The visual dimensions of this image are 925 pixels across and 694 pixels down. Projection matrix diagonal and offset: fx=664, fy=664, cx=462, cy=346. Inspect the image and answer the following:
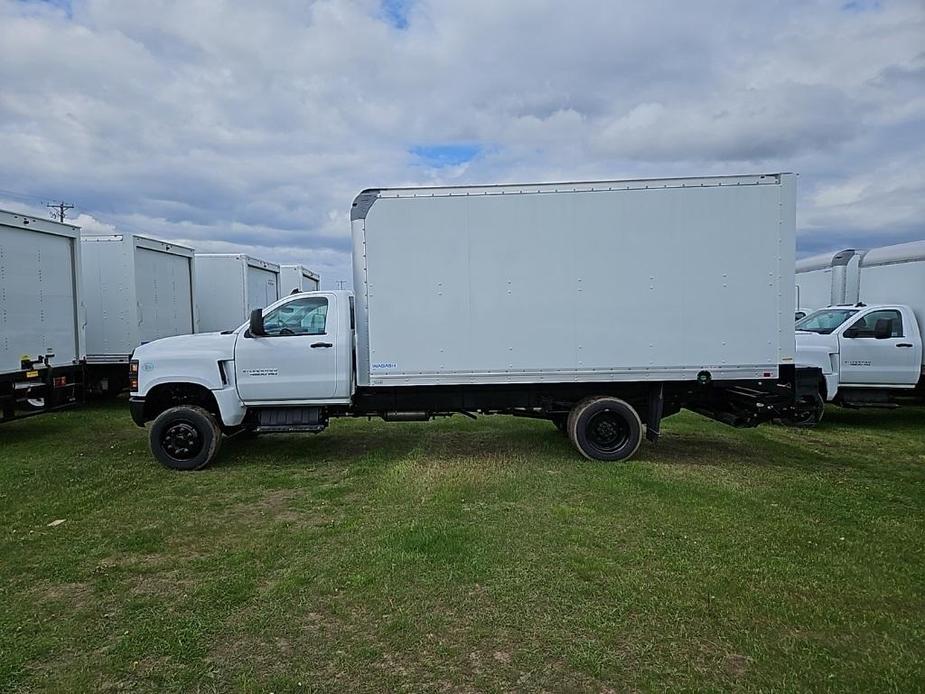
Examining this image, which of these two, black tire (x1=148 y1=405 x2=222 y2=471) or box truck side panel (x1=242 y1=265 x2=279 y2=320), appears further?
box truck side panel (x1=242 y1=265 x2=279 y2=320)

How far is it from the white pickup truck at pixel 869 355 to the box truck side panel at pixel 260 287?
40.3 feet

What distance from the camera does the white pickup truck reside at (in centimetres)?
1070

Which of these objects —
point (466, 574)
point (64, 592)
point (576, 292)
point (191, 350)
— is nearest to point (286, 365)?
point (191, 350)

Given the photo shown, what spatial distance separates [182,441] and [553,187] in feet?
17.4

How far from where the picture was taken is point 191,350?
801 centimetres

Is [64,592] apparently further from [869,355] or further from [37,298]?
[869,355]

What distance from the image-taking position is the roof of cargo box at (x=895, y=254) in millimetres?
11408

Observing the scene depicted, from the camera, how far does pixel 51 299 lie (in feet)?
34.0

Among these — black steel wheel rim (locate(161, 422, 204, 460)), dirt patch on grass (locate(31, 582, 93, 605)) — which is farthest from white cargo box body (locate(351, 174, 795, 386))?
dirt patch on grass (locate(31, 582, 93, 605))

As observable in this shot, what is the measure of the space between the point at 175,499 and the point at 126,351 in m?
6.80

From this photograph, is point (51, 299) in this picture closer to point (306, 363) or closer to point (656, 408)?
point (306, 363)

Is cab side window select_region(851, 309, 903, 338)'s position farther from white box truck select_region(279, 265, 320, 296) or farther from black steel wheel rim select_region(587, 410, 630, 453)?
white box truck select_region(279, 265, 320, 296)

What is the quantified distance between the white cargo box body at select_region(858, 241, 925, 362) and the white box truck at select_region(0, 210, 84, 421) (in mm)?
13795

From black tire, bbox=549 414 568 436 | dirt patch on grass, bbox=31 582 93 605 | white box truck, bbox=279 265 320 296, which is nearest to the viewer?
dirt patch on grass, bbox=31 582 93 605
